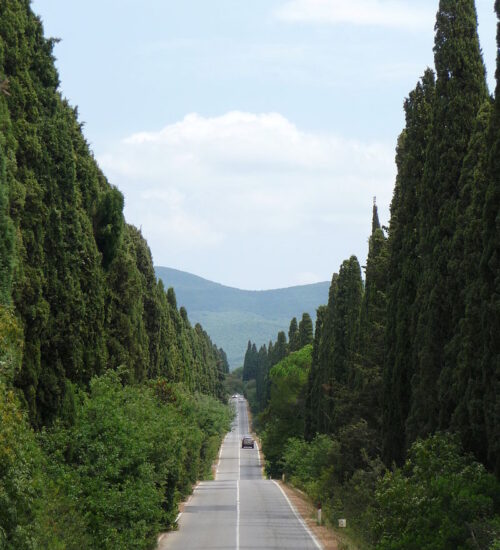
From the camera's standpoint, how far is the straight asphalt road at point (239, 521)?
96.7 feet

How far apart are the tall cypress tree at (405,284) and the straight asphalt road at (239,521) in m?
4.81

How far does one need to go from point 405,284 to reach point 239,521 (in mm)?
14138

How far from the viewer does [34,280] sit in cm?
2056

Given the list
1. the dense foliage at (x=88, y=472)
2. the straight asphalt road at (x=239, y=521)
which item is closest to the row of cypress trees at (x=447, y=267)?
the straight asphalt road at (x=239, y=521)

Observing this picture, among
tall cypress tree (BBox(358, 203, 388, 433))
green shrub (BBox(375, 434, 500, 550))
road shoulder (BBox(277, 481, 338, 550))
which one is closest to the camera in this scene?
green shrub (BBox(375, 434, 500, 550))

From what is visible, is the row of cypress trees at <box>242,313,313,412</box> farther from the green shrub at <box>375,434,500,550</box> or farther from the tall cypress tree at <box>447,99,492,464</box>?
the green shrub at <box>375,434,500,550</box>

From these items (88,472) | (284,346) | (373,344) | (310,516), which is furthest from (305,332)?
(88,472)

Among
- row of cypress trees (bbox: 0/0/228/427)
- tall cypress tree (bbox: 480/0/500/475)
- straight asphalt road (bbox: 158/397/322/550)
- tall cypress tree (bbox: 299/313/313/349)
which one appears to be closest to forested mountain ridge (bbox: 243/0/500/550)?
tall cypress tree (bbox: 480/0/500/475)

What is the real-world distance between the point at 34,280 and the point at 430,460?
27.1 feet

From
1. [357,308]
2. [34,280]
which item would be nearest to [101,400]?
[34,280]

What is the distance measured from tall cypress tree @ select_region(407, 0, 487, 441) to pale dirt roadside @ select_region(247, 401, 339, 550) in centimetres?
794

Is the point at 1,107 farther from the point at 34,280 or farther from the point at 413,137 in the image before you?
the point at 413,137

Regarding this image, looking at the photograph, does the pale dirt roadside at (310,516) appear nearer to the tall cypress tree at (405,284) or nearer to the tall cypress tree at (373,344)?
the tall cypress tree at (373,344)

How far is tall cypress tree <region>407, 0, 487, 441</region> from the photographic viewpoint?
2200 centimetres
